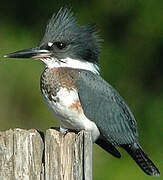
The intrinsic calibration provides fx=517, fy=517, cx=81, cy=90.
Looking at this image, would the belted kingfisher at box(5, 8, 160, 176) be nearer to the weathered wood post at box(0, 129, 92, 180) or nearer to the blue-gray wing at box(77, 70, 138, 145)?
the blue-gray wing at box(77, 70, 138, 145)

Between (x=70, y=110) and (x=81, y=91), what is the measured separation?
5.8 inches

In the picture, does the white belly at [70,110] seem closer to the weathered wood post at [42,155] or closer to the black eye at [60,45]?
the black eye at [60,45]

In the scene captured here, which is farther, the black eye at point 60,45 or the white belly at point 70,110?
the black eye at point 60,45

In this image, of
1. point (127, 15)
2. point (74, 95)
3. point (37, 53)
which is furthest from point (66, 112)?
point (127, 15)

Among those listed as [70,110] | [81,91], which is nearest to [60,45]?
[81,91]

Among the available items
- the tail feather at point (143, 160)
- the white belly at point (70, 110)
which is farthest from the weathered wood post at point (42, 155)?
the tail feather at point (143, 160)

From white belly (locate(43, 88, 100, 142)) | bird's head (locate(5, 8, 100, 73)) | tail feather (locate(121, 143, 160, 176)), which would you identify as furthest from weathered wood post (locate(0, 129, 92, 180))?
bird's head (locate(5, 8, 100, 73))

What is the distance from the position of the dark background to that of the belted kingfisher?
1.42 metres

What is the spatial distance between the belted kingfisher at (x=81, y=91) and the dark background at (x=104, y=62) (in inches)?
55.9

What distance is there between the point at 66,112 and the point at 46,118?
1.95 metres

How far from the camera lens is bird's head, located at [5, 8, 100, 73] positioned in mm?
3633

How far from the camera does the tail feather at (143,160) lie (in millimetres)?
3400

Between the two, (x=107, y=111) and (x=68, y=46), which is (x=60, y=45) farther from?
(x=107, y=111)

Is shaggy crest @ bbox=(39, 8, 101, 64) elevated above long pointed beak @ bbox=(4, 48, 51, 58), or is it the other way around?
shaggy crest @ bbox=(39, 8, 101, 64)
